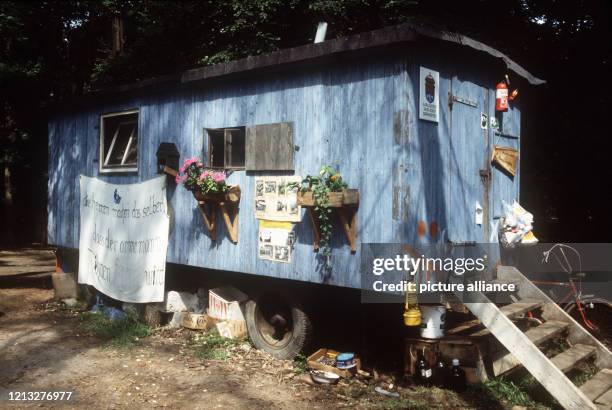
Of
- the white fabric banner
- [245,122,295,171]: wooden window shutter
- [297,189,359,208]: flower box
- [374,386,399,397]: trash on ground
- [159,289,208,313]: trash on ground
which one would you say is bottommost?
[374,386,399,397]: trash on ground

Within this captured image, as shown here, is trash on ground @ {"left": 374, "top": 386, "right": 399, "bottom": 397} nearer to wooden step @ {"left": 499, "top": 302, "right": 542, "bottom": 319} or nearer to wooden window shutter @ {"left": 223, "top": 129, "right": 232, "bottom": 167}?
wooden step @ {"left": 499, "top": 302, "right": 542, "bottom": 319}

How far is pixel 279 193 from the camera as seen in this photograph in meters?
6.98

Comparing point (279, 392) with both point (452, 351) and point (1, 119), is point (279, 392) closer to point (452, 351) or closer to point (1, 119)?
point (452, 351)

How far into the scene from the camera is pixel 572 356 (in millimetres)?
5867

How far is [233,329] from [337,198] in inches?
123

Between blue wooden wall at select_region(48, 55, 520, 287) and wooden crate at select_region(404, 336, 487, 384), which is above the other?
blue wooden wall at select_region(48, 55, 520, 287)

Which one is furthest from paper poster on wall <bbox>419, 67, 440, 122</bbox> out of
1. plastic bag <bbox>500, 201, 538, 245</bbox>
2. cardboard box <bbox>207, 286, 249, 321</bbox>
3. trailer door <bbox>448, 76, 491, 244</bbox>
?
cardboard box <bbox>207, 286, 249, 321</bbox>

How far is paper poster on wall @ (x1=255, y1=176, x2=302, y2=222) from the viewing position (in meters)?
6.80

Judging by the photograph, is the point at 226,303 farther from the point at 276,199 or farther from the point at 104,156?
the point at 104,156

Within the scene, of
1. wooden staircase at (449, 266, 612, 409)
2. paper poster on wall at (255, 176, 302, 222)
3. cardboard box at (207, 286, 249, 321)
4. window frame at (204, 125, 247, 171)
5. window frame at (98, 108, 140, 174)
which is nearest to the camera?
wooden staircase at (449, 266, 612, 409)

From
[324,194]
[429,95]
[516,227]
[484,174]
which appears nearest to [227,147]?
[324,194]

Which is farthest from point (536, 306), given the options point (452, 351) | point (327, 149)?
point (327, 149)

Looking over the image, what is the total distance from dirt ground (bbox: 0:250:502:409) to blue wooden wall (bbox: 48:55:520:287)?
1.26 m

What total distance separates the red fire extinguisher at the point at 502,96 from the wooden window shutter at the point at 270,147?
2987 mm
